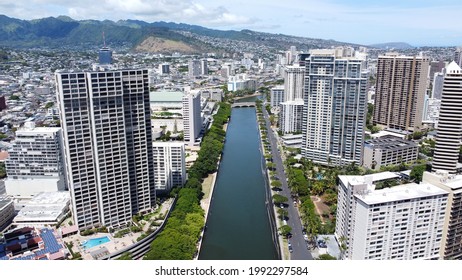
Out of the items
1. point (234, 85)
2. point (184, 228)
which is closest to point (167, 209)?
point (184, 228)

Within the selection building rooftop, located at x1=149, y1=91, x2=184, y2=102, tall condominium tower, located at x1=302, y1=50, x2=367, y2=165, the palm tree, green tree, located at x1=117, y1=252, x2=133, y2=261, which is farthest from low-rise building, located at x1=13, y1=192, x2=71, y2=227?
building rooftop, located at x1=149, y1=91, x2=184, y2=102

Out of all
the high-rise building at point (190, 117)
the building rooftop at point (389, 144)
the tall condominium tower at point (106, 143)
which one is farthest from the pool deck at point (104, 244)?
the building rooftop at point (389, 144)

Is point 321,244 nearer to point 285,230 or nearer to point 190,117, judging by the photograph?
point 285,230

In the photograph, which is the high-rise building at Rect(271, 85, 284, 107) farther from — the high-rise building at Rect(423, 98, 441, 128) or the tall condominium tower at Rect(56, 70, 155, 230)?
the tall condominium tower at Rect(56, 70, 155, 230)

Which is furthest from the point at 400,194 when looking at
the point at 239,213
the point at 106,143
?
the point at 106,143

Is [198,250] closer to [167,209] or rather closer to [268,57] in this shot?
[167,209]
